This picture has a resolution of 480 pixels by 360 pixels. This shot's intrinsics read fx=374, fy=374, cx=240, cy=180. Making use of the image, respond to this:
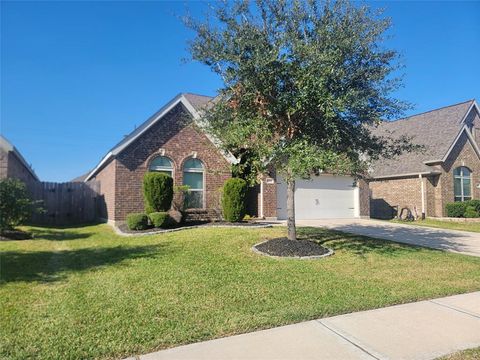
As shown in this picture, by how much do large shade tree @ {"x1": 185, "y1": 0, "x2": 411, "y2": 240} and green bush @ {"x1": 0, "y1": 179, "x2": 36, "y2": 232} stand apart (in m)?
7.05

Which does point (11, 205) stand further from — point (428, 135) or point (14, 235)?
point (428, 135)

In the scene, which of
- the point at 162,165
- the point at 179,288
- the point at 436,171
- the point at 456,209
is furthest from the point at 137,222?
the point at 456,209

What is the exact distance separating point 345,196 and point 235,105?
1278 cm

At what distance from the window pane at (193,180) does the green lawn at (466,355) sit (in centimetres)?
1307

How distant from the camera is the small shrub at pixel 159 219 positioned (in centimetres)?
1309

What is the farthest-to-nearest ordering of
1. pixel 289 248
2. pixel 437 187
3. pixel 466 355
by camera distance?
pixel 437 187, pixel 289 248, pixel 466 355

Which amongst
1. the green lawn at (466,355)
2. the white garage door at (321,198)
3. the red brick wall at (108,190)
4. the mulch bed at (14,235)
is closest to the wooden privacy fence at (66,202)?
the red brick wall at (108,190)

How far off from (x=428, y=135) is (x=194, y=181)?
1684 centimetres

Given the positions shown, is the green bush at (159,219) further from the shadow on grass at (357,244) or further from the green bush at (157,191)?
the shadow on grass at (357,244)

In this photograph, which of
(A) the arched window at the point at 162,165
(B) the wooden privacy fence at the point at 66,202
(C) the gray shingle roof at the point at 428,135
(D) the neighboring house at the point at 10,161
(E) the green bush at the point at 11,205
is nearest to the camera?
(E) the green bush at the point at 11,205

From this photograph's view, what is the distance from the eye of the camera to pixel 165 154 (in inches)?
620

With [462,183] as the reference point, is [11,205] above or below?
below

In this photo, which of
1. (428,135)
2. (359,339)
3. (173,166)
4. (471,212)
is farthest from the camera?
(428,135)

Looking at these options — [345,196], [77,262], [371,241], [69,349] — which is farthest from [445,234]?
[69,349]
